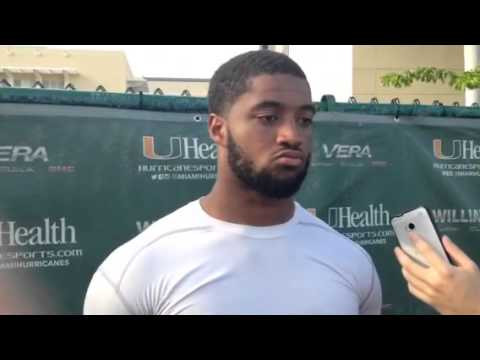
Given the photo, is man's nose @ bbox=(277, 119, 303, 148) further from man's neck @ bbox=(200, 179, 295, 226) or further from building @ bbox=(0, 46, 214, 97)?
building @ bbox=(0, 46, 214, 97)

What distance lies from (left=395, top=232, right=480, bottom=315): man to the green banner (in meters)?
1.32

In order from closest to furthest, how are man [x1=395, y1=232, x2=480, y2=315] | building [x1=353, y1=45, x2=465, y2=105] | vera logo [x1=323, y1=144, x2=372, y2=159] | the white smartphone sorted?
1. man [x1=395, y1=232, x2=480, y2=315]
2. the white smartphone
3. vera logo [x1=323, y1=144, x2=372, y2=159]
4. building [x1=353, y1=45, x2=465, y2=105]

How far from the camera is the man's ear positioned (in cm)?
154

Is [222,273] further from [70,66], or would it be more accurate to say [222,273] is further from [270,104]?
[70,66]

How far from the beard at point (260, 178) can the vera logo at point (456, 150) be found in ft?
5.71

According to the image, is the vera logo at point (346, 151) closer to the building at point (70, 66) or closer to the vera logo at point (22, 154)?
the vera logo at point (22, 154)

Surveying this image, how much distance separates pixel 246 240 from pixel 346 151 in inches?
55.9

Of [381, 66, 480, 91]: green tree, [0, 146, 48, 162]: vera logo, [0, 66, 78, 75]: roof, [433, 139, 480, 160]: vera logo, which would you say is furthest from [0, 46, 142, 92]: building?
[0, 146, 48, 162]: vera logo

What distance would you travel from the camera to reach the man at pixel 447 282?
1283mm

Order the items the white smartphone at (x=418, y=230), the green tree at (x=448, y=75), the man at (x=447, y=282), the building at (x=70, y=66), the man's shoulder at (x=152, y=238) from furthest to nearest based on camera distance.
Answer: the building at (x=70, y=66) → the green tree at (x=448, y=75) → the man's shoulder at (x=152, y=238) → the white smartphone at (x=418, y=230) → the man at (x=447, y=282)

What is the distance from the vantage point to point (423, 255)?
4.51ft

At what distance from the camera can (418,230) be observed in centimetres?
147

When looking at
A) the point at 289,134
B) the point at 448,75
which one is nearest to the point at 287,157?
the point at 289,134

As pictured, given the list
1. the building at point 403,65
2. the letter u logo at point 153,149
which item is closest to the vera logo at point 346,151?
the letter u logo at point 153,149
